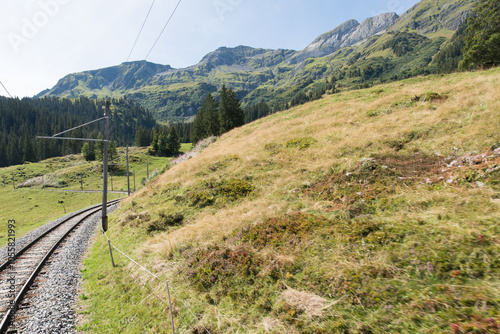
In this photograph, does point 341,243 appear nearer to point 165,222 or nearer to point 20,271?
point 165,222

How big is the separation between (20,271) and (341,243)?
57.7ft

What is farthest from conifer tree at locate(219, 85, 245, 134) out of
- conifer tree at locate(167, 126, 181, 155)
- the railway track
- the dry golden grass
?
conifer tree at locate(167, 126, 181, 155)

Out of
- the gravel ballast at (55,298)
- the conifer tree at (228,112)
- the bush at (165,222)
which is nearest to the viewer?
the gravel ballast at (55,298)

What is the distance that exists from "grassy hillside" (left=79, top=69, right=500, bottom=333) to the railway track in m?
2.34

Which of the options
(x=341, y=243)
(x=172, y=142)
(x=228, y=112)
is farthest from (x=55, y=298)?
(x=172, y=142)

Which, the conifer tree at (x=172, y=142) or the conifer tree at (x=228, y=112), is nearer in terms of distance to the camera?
the conifer tree at (x=228, y=112)

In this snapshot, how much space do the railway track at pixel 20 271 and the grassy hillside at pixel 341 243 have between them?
7.66 feet

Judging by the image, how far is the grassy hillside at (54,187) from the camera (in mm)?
46812

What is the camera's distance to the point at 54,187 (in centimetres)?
6931

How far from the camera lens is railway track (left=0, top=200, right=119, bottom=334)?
909 centimetres

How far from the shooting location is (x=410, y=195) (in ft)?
25.2

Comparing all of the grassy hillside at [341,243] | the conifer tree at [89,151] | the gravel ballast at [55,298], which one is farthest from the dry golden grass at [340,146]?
the conifer tree at [89,151]

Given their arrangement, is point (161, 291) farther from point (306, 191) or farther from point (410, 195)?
point (410, 195)

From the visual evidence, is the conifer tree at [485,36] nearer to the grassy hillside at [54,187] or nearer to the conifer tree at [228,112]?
the conifer tree at [228,112]
